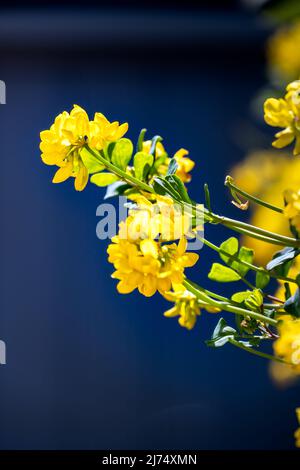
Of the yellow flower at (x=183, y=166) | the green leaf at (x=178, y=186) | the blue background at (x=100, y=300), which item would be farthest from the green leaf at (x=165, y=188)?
the blue background at (x=100, y=300)

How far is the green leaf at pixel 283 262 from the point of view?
1.86 ft

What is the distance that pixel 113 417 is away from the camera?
9.33 ft

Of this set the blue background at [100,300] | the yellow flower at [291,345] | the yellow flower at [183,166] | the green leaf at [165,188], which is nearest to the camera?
the yellow flower at [291,345]

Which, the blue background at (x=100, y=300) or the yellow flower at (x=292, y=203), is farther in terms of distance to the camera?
the blue background at (x=100, y=300)

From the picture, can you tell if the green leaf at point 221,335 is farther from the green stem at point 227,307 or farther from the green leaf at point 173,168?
the green leaf at point 173,168

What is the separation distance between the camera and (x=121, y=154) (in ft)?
2.12

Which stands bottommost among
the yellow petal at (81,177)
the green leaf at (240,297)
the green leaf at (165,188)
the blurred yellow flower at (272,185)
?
the green leaf at (240,297)

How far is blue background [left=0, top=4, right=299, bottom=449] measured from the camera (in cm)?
279

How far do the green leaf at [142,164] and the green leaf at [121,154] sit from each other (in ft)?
0.04

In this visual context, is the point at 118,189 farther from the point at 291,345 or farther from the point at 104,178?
the point at 291,345

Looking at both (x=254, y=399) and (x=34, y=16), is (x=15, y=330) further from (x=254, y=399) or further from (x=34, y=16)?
(x=34, y=16)

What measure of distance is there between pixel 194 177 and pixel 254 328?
230cm

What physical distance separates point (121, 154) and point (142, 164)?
22 mm

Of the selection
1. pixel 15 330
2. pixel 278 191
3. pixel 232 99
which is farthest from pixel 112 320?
pixel 278 191
